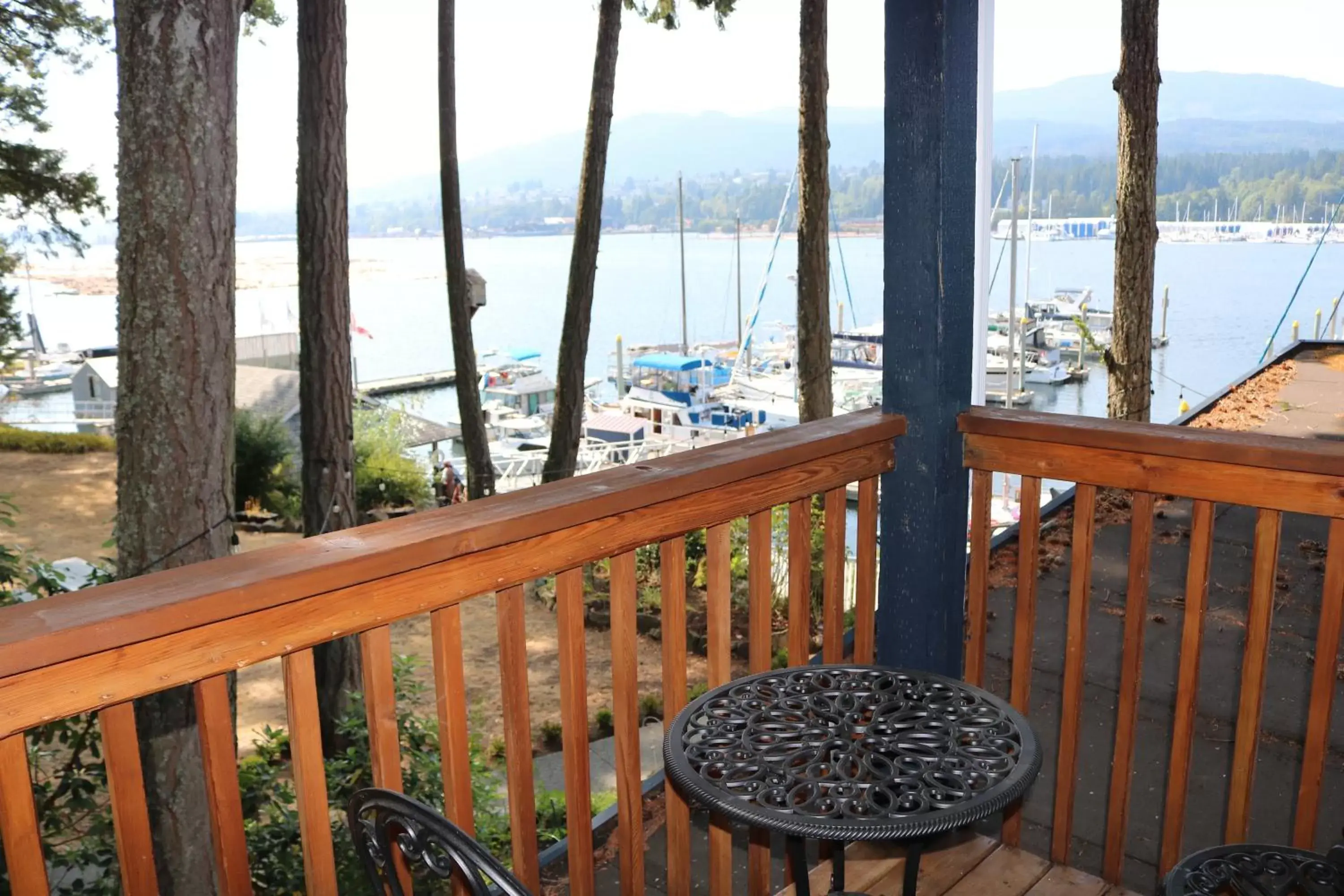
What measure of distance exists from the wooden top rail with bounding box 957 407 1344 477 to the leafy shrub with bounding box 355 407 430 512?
39.8ft

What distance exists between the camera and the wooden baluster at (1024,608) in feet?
6.48

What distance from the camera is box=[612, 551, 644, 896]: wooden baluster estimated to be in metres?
1.63

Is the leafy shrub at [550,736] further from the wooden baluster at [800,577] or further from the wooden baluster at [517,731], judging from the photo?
the wooden baluster at [517,731]

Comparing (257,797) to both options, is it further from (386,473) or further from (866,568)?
(386,473)

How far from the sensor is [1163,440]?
5.94 ft

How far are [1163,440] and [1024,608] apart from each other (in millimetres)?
436

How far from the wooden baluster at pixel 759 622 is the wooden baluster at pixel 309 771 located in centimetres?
81

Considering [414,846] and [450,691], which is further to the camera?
[450,691]

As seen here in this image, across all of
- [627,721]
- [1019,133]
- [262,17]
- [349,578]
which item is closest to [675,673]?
[627,721]

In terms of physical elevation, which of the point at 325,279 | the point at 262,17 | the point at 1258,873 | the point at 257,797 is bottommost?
the point at 257,797

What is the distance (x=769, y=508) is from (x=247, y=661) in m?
0.96

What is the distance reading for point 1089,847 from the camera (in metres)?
2.51

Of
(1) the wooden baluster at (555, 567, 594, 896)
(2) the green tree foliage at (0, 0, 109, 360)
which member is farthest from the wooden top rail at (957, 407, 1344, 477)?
(2) the green tree foliage at (0, 0, 109, 360)

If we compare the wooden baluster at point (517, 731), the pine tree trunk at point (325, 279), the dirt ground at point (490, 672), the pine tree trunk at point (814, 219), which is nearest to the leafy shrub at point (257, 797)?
the wooden baluster at point (517, 731)
